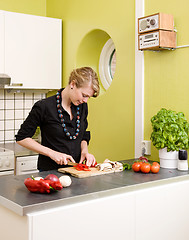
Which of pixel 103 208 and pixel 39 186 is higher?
pixel 39 186

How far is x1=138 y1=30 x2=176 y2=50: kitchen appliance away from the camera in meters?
2.36

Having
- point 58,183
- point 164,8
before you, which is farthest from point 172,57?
point 58,183

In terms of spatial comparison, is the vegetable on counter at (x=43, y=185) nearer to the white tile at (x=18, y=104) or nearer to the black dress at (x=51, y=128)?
the black dress at (x=51, y=128)

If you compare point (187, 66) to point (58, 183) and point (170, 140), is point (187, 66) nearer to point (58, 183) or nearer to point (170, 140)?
point (170, 140)

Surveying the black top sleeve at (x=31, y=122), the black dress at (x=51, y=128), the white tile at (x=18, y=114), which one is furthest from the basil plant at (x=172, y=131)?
the white tile at (x=18, y=114)

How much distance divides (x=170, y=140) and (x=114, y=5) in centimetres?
131

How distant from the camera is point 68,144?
246 centimetres

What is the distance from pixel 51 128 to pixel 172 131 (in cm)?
80

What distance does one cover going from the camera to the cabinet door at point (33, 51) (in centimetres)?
338

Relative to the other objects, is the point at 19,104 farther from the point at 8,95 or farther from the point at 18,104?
the point at 8,95

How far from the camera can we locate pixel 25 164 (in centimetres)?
336

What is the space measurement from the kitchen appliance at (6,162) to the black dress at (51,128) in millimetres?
808

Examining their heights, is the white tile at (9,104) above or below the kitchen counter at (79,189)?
above

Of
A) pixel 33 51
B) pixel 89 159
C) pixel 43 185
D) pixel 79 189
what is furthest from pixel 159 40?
pixel 33 51
